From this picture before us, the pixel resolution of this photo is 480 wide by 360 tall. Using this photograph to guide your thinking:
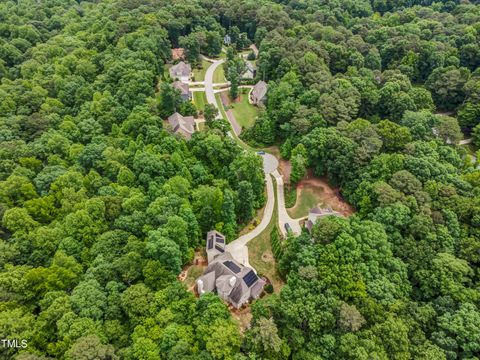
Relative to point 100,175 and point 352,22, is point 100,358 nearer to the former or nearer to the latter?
point 100,175

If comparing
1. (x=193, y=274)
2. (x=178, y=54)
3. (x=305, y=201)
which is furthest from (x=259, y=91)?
(x=193, y=274)

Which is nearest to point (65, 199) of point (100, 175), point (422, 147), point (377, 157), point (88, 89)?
point (100, 175)

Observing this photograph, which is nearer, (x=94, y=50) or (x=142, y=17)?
(x=94, y=50)

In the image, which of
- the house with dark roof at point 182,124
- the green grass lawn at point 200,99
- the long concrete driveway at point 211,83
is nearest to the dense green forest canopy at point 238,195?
the house with dark roof at point 182,124

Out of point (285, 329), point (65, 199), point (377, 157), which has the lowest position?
point (285, 329)

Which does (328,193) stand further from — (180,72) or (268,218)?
(180,72)

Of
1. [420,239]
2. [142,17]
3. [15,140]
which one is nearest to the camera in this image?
[420,239]

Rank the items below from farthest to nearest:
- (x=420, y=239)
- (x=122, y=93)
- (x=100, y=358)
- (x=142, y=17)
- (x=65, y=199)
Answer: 1. (x=142, y=17)
2. (x=122, y=93)
3. (x=65, y=199)
4. (x=420, y=239)
5. (x=100, y=358)
